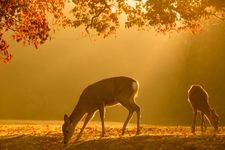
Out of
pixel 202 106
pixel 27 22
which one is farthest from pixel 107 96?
pixel 202 106

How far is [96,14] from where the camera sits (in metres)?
28.0

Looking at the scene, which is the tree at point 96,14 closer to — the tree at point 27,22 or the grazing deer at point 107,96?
the tree at point 27,22

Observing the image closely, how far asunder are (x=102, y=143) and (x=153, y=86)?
5874cm

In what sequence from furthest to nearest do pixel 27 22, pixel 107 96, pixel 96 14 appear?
pixel 96 14
pixel 27 22
pixel 107 96

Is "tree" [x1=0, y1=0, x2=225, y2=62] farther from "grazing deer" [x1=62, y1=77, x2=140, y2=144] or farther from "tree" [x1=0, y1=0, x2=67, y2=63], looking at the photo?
"grazing deer" [x1=62, y1=77, x2=140, y2=144]

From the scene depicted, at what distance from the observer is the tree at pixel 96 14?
24344mm

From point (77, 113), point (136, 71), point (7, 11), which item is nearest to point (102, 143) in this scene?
point (77, 113)

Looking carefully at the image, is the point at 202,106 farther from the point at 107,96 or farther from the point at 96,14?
the point at 96,14

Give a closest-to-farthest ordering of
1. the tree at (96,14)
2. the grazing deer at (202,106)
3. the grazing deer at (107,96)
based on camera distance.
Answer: the tree at (96,14)
the grazing deer at (107,96)
the grazing deer at (202,106)

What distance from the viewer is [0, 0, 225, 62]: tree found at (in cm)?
2434

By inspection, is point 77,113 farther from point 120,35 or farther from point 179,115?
point 120,35

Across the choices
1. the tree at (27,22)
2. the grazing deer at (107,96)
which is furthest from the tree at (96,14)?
the grazing deer at (107,96)

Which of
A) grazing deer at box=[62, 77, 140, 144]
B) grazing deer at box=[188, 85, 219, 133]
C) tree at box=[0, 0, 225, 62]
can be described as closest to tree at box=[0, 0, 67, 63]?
tree at box=[0, 0, 225, 62]

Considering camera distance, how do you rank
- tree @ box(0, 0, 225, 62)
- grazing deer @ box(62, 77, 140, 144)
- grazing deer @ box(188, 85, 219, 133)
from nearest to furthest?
tree @ box(0, 0, 225, 62), grazing deer @ box(62, 77, 140, 144), grazing deer @ box(188, 85, 219, 133)
